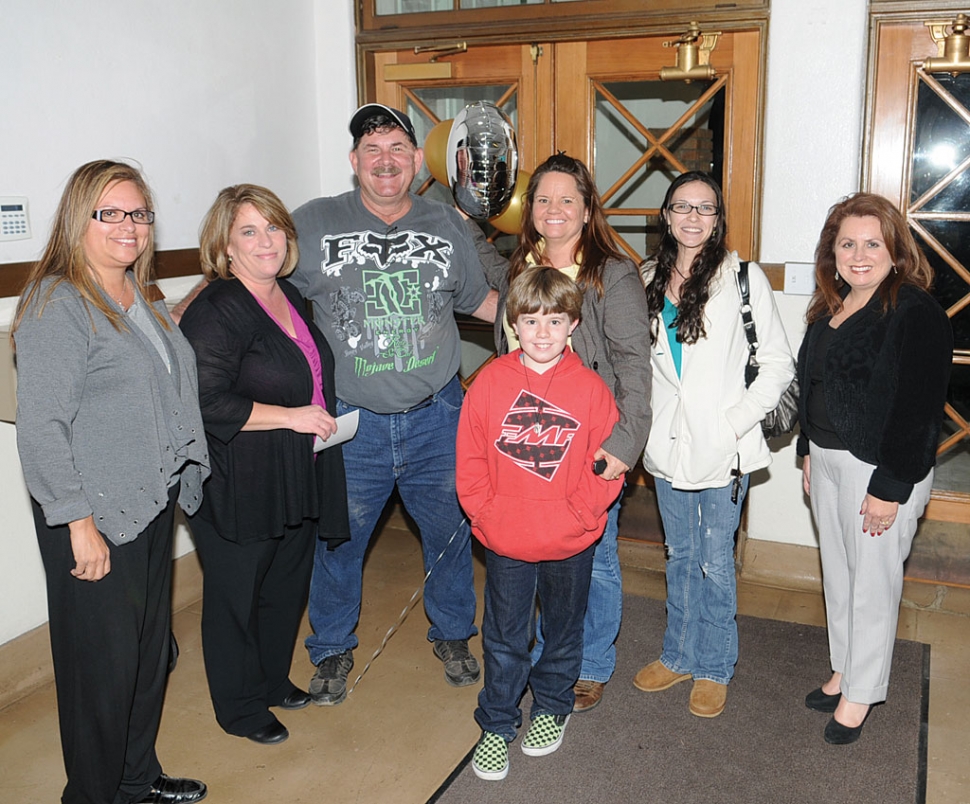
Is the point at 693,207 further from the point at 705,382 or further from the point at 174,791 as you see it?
the point at 174,791

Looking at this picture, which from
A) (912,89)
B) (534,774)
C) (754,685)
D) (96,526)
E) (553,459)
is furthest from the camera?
(912,89)

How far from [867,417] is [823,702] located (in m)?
0.94

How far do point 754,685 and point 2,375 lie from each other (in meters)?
2.37

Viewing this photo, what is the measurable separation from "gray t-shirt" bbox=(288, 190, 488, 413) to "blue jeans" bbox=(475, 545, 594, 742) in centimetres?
57

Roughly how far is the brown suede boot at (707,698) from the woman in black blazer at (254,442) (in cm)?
114

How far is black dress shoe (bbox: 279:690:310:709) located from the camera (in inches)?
108

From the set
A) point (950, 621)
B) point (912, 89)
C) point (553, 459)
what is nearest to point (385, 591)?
point (553, 459)

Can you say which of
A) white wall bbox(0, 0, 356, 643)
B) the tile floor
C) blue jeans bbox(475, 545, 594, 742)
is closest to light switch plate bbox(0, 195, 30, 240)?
white wall bbox(0, 0, 356, 643)

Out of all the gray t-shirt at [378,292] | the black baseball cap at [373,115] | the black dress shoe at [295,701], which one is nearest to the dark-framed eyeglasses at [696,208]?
the gray t-shirt at [378,292]

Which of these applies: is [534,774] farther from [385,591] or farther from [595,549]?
[385,591]


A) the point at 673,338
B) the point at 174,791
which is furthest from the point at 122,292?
the point at 673,338

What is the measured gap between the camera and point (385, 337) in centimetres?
257

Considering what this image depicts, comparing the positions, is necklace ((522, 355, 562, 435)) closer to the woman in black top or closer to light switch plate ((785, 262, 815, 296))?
the woman in black top

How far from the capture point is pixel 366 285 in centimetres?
255
